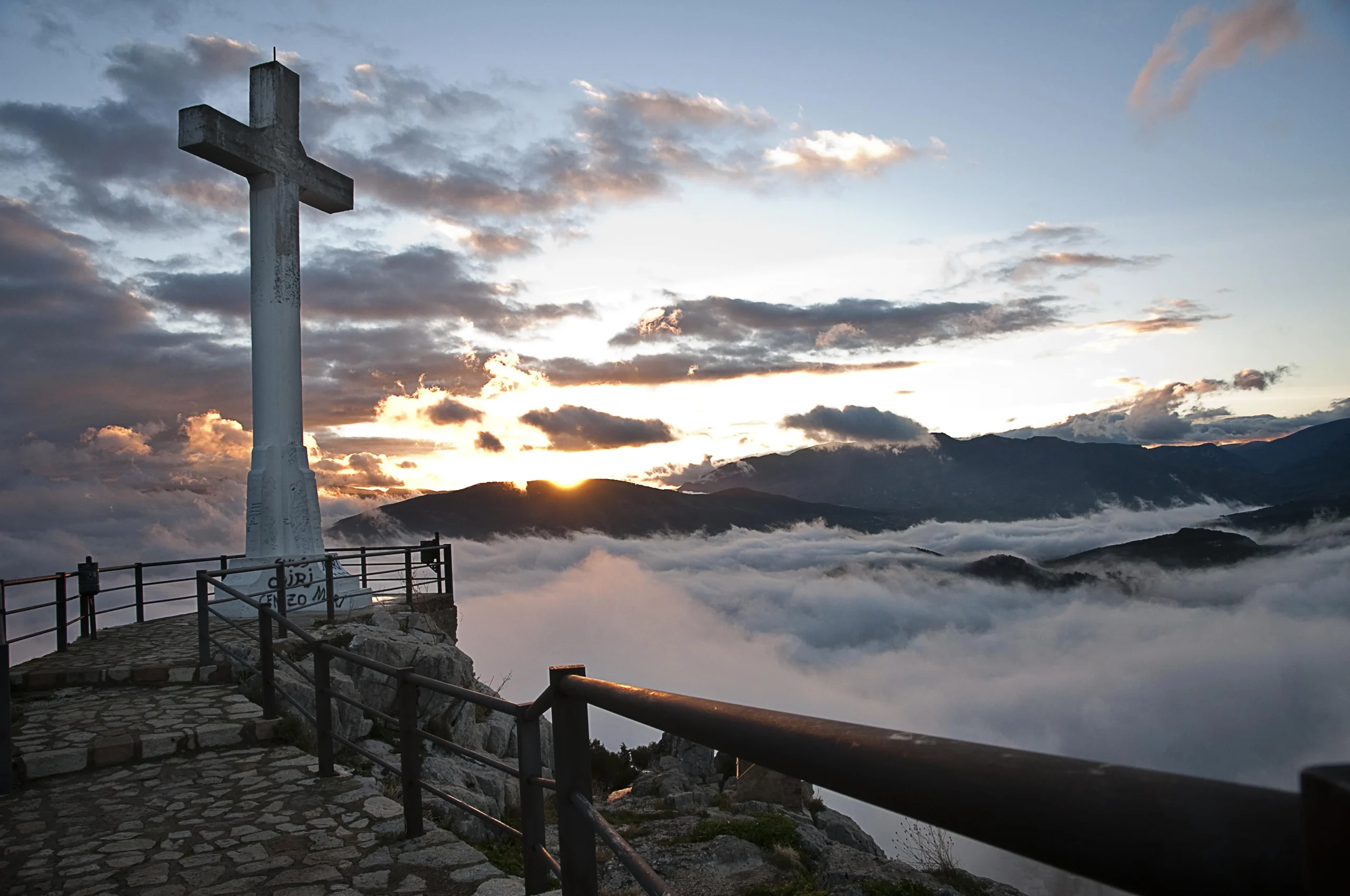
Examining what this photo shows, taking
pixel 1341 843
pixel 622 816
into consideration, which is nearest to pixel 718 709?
pixel 1341 843

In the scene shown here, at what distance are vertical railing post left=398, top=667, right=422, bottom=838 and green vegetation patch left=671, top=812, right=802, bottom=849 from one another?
160 inches

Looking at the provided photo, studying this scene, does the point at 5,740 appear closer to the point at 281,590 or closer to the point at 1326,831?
the point at 281,590

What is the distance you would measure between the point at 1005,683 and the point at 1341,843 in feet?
645

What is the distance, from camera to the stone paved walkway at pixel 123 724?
22.8 ft

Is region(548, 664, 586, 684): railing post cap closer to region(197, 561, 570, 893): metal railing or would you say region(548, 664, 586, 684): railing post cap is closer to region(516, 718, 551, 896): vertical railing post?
region(197, 561, 570, 893): metal railing

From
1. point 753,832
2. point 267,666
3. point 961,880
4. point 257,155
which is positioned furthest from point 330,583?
point 961,880

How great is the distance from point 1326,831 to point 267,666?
8591 millimetres

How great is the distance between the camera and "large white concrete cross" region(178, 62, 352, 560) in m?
12.9

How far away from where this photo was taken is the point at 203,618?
962 centimetres

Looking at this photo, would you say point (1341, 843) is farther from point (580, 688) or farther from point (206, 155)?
point (206, 155)

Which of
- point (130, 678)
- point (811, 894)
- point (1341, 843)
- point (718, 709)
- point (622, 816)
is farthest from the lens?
point (622, 816)

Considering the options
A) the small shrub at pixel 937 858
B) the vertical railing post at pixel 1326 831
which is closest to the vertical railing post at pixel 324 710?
the vertical railing post at pixel 1326 831

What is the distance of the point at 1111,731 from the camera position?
13788cm

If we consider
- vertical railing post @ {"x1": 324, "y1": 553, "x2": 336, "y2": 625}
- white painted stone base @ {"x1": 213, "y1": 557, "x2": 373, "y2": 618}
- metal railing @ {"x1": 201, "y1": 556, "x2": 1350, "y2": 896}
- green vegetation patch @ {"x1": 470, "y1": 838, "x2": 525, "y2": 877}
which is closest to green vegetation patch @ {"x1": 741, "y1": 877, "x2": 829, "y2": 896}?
green vegetation patch @ {"x1": 470, "y1": 838, "x2": 525, "y2": 877}
